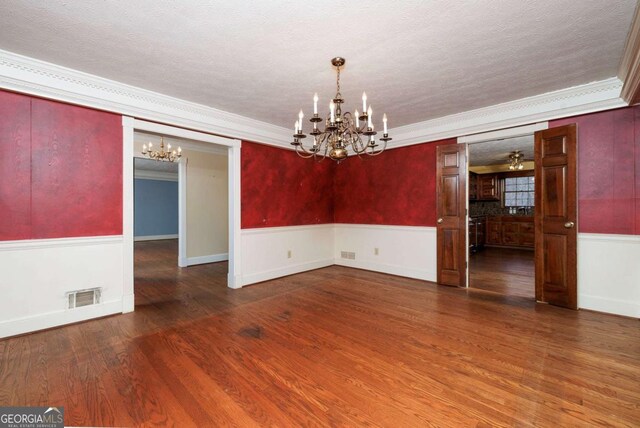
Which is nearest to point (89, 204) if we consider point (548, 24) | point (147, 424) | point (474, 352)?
point (147, 424)

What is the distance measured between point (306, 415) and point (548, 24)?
332 cm

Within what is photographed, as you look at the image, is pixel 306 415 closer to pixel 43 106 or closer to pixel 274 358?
pixel 274 358

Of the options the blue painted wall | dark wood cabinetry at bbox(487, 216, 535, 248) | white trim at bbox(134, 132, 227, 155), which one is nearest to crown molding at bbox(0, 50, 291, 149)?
white trim at bbox(134, 132, 227, 155)

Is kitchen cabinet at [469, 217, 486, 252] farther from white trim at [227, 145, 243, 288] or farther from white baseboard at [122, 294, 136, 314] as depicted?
white baseboard at [122, 294, 136, 314]

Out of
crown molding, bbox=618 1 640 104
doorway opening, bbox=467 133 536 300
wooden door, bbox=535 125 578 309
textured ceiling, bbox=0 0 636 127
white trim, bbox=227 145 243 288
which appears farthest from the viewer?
doorway opening, bbox=467 133 536 300

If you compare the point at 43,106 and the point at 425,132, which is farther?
the point at 425,132

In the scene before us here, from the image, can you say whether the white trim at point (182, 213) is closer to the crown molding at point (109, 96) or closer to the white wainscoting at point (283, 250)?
the white wainscoting at point (283, 250)

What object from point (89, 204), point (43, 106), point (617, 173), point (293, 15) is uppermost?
point (293, 15)

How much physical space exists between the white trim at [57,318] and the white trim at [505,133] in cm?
516

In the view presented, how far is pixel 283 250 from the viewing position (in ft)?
16.8

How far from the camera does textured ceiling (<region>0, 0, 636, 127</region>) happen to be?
6.65 feet

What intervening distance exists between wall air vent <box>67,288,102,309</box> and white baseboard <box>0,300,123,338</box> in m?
0.04

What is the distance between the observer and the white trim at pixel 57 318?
8.87ft

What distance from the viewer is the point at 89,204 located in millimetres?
3125
